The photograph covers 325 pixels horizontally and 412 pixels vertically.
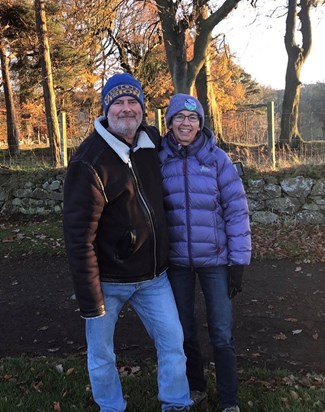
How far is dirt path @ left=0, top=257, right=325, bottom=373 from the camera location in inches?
180

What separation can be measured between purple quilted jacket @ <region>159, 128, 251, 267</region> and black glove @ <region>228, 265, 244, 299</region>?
4 centimetres

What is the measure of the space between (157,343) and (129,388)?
91 cm

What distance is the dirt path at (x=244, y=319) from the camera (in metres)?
4.57

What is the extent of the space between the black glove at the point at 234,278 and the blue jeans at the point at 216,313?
0.03m

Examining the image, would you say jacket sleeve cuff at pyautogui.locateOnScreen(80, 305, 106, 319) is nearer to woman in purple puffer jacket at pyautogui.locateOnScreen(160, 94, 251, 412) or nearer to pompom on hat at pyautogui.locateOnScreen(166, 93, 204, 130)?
woman in purple puffer jacket at pyautogui.locateOnScreen(160, 94, 251, 412)

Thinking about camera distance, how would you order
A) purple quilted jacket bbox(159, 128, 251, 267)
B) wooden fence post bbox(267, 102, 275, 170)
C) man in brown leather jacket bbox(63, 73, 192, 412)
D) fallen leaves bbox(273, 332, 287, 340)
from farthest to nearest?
wooden fence post bbox(267, 102, 275, 170) → fallen leaves bbox(273, 332, 287, 340) → purple quilted jacket bbox(159, 128, 251, 267) → man in brown leather jacket bbox(63, 73, 192, 412)

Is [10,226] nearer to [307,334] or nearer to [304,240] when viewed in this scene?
[304,240]

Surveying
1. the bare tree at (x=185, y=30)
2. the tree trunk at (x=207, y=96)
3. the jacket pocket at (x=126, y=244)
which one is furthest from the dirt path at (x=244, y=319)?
the tree trunk at (x=207, y=96)

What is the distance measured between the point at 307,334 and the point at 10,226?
727 cm

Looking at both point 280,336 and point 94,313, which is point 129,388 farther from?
point 280,336

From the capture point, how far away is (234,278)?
9.77 feet

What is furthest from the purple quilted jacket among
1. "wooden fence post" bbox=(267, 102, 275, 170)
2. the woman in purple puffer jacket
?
"wooden fence post" bbox=(267, 102, 275, 170)

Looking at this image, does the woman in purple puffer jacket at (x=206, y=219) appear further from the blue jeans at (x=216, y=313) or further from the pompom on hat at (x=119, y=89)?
the pompom on hat at (x=119, y=89)

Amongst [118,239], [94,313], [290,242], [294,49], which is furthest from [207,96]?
[94,313]
